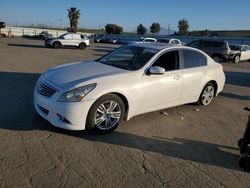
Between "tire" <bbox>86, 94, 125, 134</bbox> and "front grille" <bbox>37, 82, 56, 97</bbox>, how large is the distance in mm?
739

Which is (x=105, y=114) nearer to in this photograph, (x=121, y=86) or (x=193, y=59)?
(x=121, y=86)

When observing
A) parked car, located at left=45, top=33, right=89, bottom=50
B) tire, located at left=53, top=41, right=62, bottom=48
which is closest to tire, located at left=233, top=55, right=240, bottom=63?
parked car, located at left=45, top=33, right=89, bottom=50

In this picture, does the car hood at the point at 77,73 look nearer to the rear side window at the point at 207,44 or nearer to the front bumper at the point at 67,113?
the front bumper at the point at 67,113

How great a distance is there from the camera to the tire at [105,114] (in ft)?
16.0

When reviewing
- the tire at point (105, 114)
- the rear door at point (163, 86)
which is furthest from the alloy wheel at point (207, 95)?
the tire at point (105, 114)

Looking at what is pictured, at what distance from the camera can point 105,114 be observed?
16.6ft

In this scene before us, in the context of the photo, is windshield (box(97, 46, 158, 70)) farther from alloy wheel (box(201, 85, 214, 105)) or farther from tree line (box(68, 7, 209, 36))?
tree line (box(68, 7, 209, 36))

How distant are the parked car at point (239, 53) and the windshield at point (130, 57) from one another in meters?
17.4

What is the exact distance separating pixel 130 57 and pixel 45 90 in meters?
2.06

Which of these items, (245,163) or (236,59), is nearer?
(245,163)

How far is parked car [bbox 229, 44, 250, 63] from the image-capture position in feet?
73.1

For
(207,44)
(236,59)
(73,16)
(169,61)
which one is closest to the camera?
(169,61)

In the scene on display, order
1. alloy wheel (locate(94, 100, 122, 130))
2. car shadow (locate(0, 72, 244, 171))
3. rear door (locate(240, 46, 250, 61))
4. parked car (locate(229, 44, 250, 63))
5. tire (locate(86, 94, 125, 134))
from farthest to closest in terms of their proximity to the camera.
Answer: rear door (locate(240, 46, 250, 61))
parked car (locate(229, 44, 250, 63))
alloy wheel (locate(94, 100, 122, 130))
tire (locate(86, 94, 125, 134))
car shadow (locate(0, 72, 244, 171))

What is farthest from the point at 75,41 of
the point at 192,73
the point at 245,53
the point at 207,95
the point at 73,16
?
the point at 73,16
